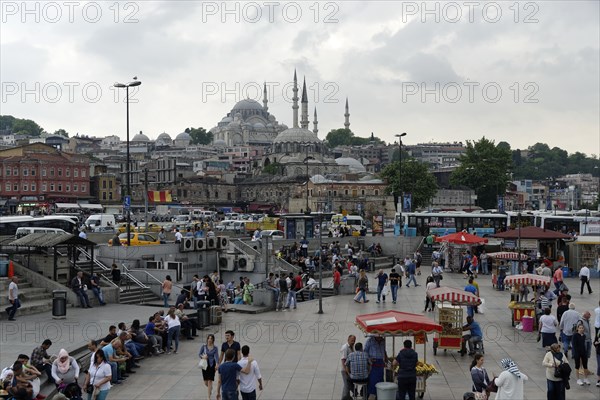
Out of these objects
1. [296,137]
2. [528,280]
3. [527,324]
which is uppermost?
[296,137]

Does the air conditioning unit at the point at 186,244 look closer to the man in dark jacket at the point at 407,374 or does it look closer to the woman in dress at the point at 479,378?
the man in dark jacket at the point at 407,374

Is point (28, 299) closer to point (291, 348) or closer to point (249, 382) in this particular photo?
point (291, 348)

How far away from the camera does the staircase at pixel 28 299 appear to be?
65.7 feet

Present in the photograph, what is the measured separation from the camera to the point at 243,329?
19.0m

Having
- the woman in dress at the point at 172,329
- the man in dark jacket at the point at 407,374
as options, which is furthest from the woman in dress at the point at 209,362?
the woman in dress at the point at 172,329

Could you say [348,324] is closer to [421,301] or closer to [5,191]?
[421,301]

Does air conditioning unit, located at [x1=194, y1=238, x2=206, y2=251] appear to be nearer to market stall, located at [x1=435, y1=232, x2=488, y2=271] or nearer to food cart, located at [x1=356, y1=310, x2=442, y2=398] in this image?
market stall, located at [x1=435, y1=232, x2=488, y2=271]

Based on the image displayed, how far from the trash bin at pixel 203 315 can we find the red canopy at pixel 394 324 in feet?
23.3

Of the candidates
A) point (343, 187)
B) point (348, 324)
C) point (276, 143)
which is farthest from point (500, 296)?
point (276, 143)

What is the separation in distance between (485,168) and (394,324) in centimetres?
8645

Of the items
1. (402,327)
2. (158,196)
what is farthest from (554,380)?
(158,196)

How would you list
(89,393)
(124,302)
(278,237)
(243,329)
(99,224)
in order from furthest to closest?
(99,224) < (278,237) < (124,302) < (243,329) < (89,393)

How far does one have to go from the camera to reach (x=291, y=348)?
1652 centimetres

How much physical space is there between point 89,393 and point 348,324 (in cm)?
947
